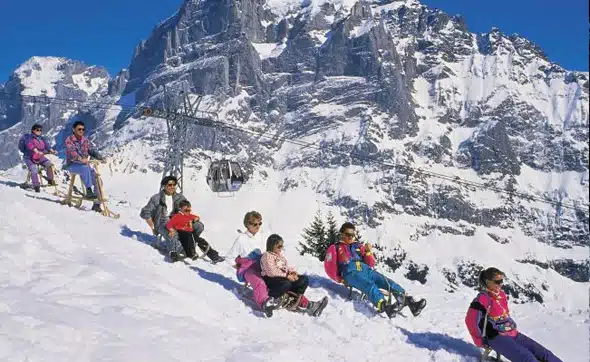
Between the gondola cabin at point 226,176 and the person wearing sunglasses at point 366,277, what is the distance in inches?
669

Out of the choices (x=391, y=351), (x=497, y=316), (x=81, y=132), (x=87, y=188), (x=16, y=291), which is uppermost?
(x=81, y=132)

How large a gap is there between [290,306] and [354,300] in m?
1.99

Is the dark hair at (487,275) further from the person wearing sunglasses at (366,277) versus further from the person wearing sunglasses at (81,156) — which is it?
the person wearing sunglasses at (81,156)

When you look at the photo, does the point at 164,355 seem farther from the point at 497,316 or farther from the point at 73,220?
the point at 73,220

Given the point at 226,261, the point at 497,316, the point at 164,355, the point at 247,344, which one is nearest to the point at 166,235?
the point at 226,261

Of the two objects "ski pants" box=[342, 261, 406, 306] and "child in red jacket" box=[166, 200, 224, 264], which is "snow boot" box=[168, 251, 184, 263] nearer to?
"child in red jacket" box=[166, 200, 224, 264]

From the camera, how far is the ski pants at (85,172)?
15.5 m

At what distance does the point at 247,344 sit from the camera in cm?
761

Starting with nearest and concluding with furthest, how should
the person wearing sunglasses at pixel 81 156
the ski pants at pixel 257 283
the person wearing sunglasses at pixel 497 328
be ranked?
the person wearing sunglasses at pixel 497 328
the ski pants at pixel 257 283
the person wearing sunglasses at pixel 81 156

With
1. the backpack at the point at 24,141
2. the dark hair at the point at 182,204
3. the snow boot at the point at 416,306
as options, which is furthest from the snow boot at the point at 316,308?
the backpack at the point at 24,141

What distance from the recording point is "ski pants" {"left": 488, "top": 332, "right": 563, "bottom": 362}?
7.82 metres

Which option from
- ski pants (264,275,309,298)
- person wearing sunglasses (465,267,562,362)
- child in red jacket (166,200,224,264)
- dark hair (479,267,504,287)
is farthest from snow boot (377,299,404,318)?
child in red jacket (166,200,224,264)

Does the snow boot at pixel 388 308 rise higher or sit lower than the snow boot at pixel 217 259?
lower

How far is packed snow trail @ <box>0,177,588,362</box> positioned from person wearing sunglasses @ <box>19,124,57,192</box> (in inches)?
163
